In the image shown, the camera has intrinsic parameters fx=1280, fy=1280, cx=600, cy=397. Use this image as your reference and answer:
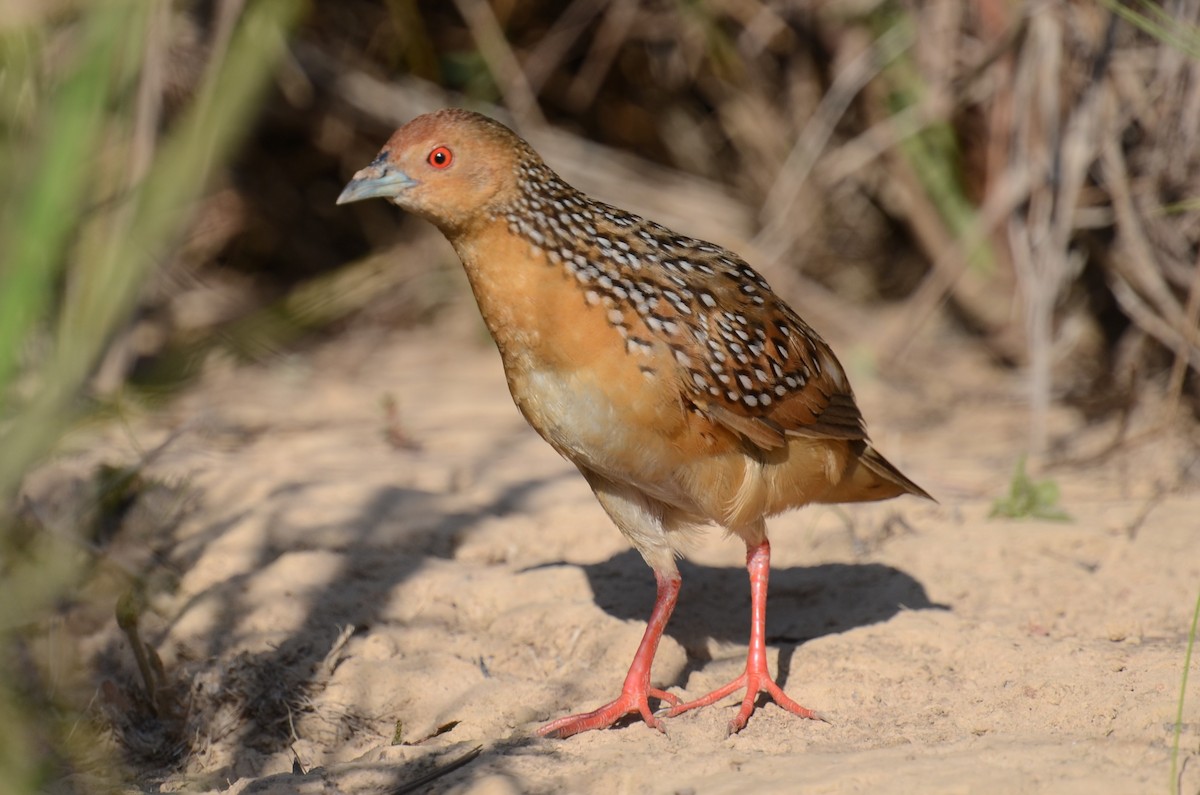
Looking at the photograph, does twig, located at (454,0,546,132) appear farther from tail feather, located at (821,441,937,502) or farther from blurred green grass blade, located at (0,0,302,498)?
blurred green grass blade, located at (0,0,302,498)

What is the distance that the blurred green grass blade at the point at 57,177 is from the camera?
4.22 ft

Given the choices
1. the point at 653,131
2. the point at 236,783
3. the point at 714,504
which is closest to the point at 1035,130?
the point at 653,131

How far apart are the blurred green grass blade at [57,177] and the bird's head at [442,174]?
243 cm

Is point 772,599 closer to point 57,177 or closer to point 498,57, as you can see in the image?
point 57,177

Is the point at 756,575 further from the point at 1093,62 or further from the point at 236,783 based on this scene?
the point at 1093,62

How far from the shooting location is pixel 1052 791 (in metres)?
3.03

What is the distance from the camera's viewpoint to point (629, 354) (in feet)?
12.2

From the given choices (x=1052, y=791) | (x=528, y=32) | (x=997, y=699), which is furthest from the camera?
(x=528, y=32)

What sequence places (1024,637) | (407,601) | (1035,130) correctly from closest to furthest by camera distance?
(1024,637) → (407,601) → (1035,130)

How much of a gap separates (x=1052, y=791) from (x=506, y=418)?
442cm

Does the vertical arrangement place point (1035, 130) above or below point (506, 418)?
above

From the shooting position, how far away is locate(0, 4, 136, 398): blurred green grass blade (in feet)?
4.22

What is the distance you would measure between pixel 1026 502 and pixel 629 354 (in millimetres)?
2331

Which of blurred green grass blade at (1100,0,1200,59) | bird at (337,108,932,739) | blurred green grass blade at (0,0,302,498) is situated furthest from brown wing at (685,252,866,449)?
blurred green grass blade at (0,0,302,498)
